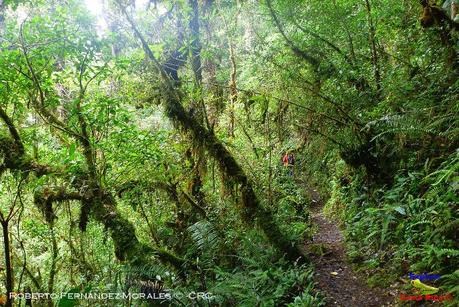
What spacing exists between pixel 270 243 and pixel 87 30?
5.28m

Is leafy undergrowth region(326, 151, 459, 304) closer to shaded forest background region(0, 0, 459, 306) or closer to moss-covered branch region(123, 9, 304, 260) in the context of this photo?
shaded forest background region(0, 0, 459, 306)

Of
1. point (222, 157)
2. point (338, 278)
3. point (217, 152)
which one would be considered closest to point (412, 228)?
point (338, 278)

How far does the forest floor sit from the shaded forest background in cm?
29

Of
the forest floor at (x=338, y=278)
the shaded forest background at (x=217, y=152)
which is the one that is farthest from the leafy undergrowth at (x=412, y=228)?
the forest floor at (x=338, y=278)

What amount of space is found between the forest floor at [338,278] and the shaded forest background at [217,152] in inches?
11.4

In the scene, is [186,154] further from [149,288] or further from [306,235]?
[306,235]

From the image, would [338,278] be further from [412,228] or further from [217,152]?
[217,152]

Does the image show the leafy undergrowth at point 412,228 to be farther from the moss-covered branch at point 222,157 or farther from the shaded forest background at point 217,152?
the moss-covered branch at point 222,157

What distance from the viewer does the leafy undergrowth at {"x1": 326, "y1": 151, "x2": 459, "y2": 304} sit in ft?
13.5

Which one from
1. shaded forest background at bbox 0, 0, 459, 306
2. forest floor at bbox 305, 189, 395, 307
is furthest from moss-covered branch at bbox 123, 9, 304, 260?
forest floor at bbox 305, 189, 395, 307

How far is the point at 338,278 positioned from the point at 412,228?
174 centimetres

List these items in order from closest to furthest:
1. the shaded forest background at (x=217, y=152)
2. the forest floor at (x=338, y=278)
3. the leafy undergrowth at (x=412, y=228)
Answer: the leafy undergrowth at (x=412, y=228) → the forest floor at (x=338, y=278) → the shaded forest background at (x=217, y=152)

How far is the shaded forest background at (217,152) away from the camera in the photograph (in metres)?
5.20

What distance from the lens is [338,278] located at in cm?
595
